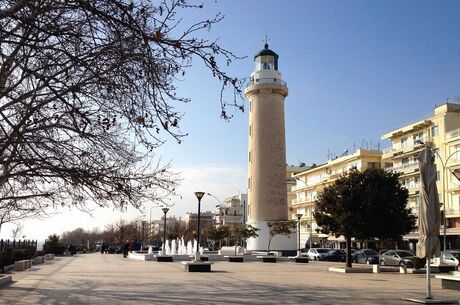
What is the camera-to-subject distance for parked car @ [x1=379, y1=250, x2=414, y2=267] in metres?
37.3

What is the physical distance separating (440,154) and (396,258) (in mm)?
24031

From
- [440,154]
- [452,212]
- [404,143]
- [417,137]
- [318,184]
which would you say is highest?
[417,137]

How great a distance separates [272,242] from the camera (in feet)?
188

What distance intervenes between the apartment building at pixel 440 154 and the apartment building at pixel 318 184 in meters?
6.51

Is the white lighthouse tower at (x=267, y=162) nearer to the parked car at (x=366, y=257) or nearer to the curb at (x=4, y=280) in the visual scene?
the parked car at (x=366, y=257)

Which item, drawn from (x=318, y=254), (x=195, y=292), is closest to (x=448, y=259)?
(x=318, y=254)

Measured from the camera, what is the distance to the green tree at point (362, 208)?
3066cm

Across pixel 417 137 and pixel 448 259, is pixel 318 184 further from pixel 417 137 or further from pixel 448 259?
pixel 448 259

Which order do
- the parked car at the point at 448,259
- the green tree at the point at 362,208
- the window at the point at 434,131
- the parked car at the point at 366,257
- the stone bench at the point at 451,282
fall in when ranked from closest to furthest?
the stone bench at the point at 451,282 < the green tree at the point at 362,208 < the parked car at the point at 448,259 < the parked car at the point at 366,257 < the window at the point at 434,131

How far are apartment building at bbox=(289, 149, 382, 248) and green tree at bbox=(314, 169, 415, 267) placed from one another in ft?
133

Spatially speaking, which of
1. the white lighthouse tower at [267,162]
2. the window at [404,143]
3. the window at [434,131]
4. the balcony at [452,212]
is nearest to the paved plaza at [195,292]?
the balcony at [452,212]

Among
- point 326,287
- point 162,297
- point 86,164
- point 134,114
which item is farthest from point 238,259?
point 134,114

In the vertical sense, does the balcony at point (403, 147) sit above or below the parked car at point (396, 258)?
above

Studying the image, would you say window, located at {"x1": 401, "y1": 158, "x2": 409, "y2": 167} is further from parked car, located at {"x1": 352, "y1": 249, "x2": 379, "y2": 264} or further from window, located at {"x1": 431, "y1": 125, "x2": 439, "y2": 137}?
parked car, located at {"x1": 352, "y1": 249, "x2": 379, "y2": 264}
